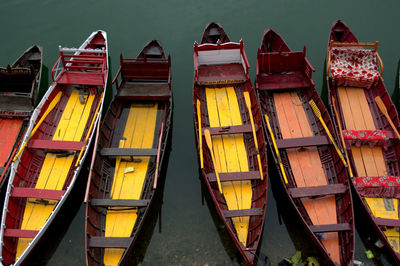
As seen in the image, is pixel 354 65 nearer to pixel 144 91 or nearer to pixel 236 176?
pixel 236 176

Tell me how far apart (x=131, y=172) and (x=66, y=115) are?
13.5 feet

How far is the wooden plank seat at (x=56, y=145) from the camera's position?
1242 cm

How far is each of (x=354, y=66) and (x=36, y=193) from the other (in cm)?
1337

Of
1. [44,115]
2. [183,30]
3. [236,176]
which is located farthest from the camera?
A: [183,30]

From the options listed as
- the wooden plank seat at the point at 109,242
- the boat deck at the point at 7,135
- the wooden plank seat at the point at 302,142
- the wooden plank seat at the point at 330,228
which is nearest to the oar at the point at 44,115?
the boat deck at the point at 7,135

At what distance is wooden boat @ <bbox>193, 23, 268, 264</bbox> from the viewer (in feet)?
35.3

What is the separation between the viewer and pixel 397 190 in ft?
37.0

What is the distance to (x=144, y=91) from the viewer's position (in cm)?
1479

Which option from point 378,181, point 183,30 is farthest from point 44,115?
point 378,181

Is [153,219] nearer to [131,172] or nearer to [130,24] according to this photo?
[131,172]

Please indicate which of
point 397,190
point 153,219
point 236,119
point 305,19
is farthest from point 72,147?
point 305,19

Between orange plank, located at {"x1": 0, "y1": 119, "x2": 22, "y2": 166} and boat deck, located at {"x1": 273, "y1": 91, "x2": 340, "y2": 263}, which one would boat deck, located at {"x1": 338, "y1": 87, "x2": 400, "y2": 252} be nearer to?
boat deck, located at {"x1": 273, "y1": 91, "x2": 340, "y2": 263}

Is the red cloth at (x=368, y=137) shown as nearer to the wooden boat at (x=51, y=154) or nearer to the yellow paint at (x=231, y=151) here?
A: the yellow paint at (x=231, y=151)

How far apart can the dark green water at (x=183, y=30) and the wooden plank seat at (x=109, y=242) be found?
249 cm
